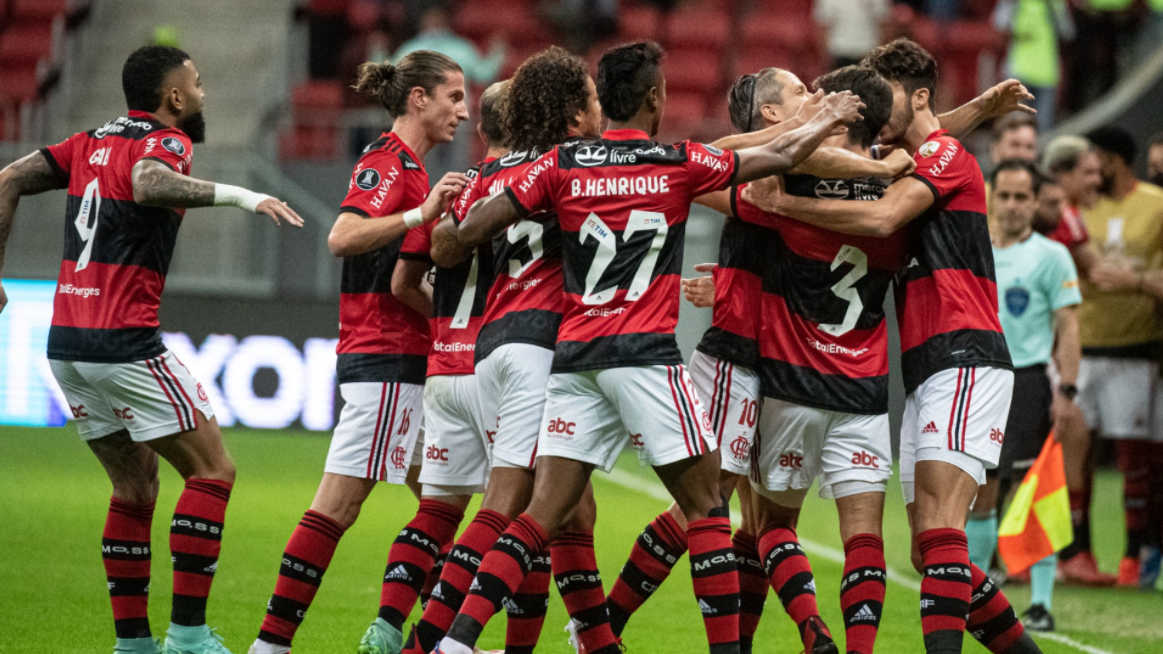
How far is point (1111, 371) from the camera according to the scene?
30.2ft

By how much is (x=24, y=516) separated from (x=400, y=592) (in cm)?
505

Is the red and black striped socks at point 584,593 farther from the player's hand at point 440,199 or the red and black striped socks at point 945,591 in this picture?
the player's hand at point 440,199

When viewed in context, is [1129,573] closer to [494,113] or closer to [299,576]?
[494,113]

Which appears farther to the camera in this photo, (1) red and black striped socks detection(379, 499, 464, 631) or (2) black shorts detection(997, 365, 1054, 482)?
(2) black shorts detection(997, 365, 1054, 482)

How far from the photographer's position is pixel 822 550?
947 cm

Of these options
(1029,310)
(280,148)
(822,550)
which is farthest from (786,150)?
(280,148)

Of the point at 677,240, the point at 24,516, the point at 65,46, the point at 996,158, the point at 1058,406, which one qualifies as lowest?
the point at 24,516

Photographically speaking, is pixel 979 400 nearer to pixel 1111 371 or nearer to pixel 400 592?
pixel 400 592

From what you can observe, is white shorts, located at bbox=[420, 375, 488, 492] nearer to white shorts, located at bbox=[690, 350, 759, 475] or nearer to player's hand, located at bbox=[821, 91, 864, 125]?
white shorts, located at bbox=[690, 350, 759, 475]

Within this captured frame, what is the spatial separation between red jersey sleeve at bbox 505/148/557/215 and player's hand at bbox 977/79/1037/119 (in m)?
2.01

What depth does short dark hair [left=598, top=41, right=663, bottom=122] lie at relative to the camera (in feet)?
16.2

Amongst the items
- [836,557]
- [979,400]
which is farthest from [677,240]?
[836,557]

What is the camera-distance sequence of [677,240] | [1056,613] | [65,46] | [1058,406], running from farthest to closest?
[65,46], [1058,406], [1056,613], [677,240]

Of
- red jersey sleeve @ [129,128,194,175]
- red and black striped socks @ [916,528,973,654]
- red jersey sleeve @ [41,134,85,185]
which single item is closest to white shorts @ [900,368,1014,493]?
red and black striped socks @ [916,528,973,654]
